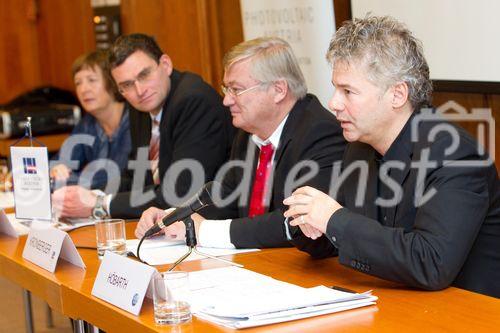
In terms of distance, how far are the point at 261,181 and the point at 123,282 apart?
1.08 metres

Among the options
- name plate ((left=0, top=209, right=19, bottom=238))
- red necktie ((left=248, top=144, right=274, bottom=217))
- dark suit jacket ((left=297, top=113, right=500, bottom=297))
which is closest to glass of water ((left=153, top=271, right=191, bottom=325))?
dark suit jacket ((left=297, top=113, right=500, bottom=297))

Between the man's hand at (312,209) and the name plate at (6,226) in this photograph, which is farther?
the name plate at (6,226)

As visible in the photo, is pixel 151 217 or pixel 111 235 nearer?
pixel 111 235

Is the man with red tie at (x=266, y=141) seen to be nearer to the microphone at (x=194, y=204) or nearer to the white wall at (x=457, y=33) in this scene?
the microphone at (x=194, y=204)

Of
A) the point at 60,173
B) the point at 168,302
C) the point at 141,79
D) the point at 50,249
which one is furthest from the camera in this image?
the point at 60,173

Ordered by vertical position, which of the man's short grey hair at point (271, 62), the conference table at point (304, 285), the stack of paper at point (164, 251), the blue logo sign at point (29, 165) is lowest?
the stack of paper at point (164, 251)

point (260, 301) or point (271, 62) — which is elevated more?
point (271, 62)

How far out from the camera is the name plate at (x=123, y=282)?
2.04 metres

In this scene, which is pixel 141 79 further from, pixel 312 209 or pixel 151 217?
pixel 312 209

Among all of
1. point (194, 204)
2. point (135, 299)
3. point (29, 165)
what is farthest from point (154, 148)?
point (135, 299)

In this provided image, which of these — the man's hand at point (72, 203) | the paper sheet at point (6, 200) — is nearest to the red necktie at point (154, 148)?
the man's hand at point (72, 203)

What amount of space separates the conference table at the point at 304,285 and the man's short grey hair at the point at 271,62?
0.68 meters

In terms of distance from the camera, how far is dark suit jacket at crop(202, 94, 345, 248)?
2750mm

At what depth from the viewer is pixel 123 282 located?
213 centimetres
